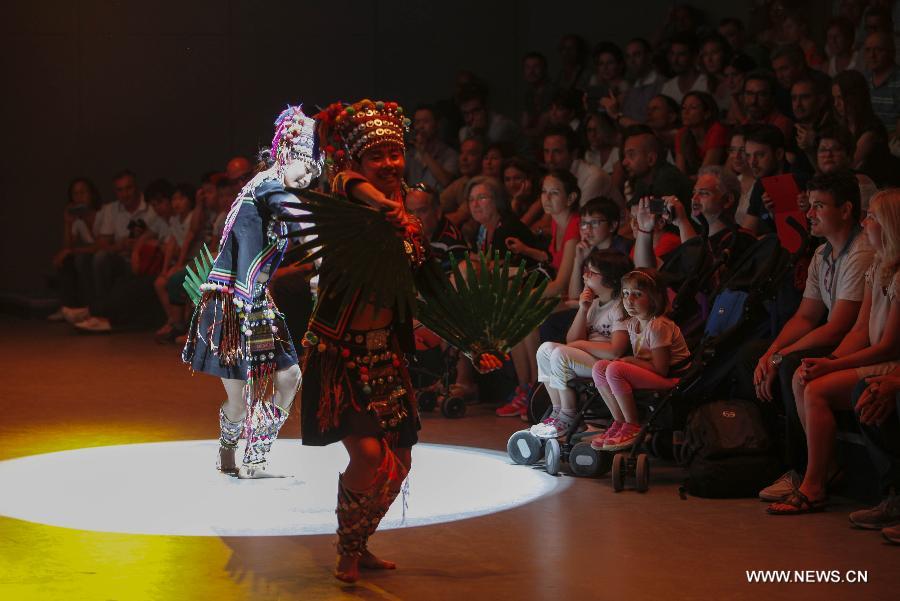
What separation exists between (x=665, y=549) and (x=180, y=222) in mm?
8259

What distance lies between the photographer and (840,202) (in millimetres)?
5496

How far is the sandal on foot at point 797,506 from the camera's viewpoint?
5.24m

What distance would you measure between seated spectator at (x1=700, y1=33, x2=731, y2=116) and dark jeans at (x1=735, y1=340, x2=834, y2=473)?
391cm

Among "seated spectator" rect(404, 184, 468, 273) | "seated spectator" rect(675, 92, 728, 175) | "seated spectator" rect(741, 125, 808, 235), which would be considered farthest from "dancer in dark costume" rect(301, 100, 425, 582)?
"seated spectator" rect(675, 92, 728, 175)

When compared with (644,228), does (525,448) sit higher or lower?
lower

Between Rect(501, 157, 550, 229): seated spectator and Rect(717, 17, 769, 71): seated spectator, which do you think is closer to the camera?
Rect(501, 157, 550, 229): seated spectator

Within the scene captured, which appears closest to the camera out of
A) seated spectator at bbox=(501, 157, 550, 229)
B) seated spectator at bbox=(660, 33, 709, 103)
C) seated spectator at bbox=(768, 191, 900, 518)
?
seated spectator at bbox=(768, 191, 900, 518)

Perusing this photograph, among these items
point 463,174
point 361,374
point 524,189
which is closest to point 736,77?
point 524,189

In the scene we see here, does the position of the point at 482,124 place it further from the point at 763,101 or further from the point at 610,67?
the point at 763,101

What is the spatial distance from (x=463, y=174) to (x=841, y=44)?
2.80m

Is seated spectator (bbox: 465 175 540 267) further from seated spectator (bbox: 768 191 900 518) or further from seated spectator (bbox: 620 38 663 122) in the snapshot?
seated spectator (bbox: 768 191 900 518)

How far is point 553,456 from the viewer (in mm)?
6062

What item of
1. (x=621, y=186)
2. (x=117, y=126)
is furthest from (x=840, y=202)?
(x=117, y=126)

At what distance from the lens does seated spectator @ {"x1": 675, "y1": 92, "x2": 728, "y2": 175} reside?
8250mm
